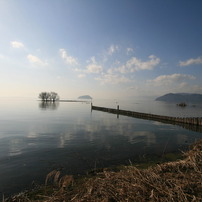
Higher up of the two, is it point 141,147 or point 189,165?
point 189,165

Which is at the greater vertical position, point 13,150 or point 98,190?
point 98,190

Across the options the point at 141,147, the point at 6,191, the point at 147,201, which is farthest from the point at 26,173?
the point at 141,147

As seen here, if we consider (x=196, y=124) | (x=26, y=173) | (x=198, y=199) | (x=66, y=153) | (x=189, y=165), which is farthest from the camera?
(x=196, y=124)

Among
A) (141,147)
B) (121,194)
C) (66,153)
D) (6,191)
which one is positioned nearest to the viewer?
(121,194)

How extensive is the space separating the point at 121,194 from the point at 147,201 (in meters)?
0.65

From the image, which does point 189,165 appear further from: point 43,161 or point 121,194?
point 43,161

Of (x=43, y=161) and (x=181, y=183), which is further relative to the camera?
(x=43, y=161)

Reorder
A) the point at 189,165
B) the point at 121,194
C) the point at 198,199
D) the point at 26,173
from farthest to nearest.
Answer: the point at 26,173 < the point at 189,165 < the point at 121,194 < the point at 198,199

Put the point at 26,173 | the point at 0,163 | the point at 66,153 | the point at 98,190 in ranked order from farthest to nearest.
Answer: the point at 66,153
the point at 0,163
the point at 26,173
the point at 98,190

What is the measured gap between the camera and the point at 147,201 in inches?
131

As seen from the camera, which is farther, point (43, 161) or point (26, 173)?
point (43, 161)

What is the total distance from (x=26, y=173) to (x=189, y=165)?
9.15 m

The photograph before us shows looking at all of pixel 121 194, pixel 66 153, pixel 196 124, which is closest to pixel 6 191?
pixel 66 153

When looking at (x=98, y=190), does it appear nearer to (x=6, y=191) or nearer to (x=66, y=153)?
(x=6, y=191)
